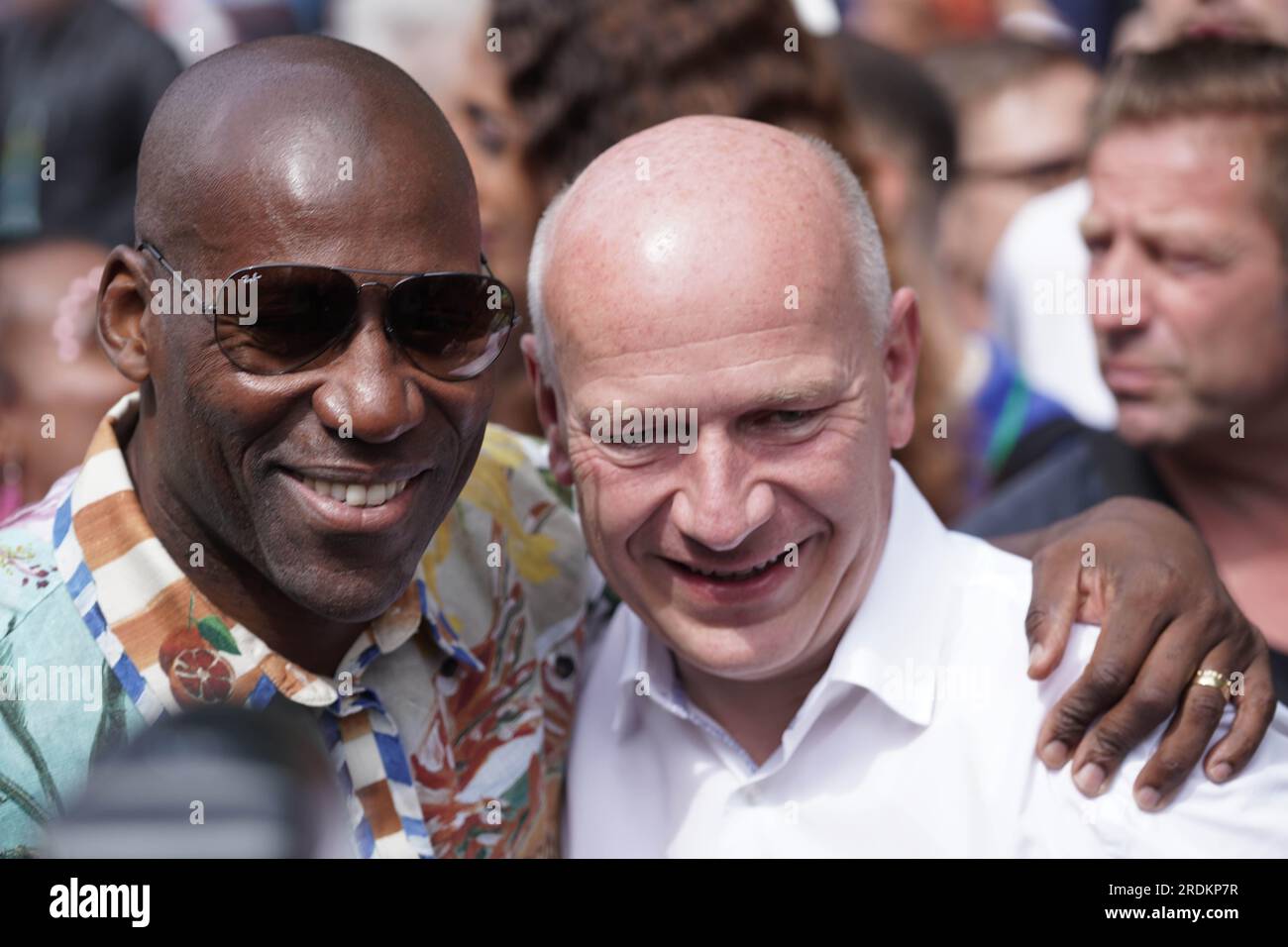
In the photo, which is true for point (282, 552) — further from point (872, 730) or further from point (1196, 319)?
point (1196, 319)

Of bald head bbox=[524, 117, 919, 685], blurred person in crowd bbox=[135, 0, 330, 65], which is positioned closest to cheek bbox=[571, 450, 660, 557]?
bald head bbox=[524, 117, 919, 685]

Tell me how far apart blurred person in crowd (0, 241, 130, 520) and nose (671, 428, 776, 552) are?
2534mm

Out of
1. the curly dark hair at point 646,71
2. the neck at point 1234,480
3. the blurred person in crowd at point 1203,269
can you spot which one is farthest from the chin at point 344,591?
the neck at point 1234,480

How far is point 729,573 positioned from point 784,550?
0.33 ft

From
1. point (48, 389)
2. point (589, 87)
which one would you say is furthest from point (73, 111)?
point (589, 87)

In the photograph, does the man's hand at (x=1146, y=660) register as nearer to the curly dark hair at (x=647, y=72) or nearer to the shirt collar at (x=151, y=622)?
the shirt collar at (x=151, y=622)

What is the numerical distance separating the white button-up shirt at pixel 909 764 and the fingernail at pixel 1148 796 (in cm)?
3

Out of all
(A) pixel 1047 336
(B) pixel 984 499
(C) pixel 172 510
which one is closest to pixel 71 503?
(C) pixel 172 510

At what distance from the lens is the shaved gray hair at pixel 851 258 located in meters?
2.43

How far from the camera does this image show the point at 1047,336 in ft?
16.4

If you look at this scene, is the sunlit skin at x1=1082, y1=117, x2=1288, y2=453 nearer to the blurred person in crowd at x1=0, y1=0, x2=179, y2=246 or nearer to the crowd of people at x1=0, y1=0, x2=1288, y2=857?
the crowd of people at x1=0, y1=0, x2=1288, y2=857

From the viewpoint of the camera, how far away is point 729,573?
2.38 meters

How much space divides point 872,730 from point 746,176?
989 millimetres

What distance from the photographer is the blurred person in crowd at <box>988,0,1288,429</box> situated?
4.80 meters
